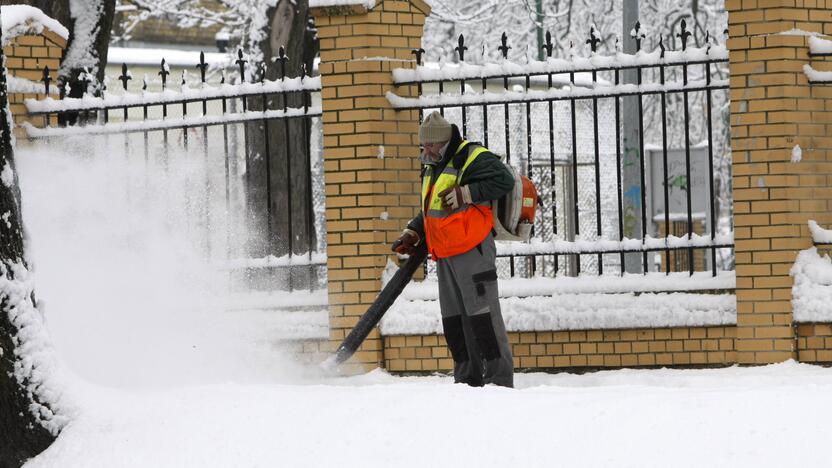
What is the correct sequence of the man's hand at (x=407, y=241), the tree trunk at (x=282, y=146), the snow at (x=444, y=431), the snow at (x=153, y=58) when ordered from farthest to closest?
the snow at (x=153, y=58)
the tree trunk at (x=282, y=146)
the man's hand at (x=407, y=241)
the snow at (x=444, y=431)

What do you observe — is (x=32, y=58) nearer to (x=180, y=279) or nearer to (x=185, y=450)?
(x=180, y=279)

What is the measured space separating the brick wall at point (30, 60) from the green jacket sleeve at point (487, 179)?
4457 mm

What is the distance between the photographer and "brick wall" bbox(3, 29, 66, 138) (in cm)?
983

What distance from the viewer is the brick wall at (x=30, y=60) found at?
32.2 feet

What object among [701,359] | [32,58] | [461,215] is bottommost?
[701,359]

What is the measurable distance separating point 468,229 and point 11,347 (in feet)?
7.88

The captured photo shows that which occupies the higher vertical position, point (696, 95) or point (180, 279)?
point (696, 95)

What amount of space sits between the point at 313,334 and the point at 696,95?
15178 millimetres

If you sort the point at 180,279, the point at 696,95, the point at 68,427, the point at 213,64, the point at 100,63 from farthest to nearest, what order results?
the point at 696,95
the point at 213,64
the point at 100,63
the point at 180,279
the point at 68,427

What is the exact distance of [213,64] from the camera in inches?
770

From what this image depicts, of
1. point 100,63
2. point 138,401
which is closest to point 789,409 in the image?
point 138,401

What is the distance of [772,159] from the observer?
7703 millimetres

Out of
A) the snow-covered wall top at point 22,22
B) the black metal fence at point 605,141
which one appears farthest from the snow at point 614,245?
the snow-covered wall top at point 22,22

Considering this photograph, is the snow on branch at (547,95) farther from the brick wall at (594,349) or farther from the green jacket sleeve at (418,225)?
the brick wall at (594,349)
